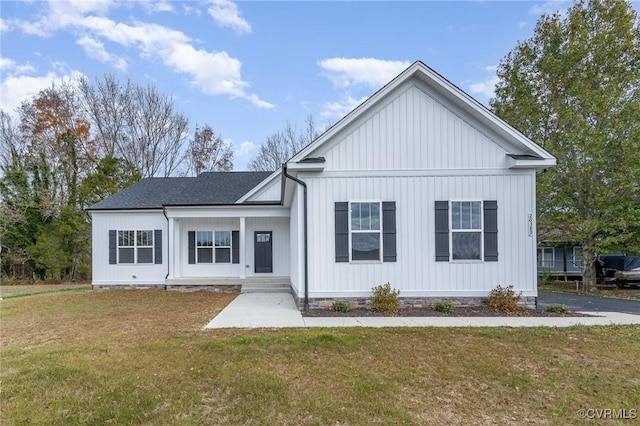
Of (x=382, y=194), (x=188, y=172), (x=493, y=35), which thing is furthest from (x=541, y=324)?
(x=188, y=172)

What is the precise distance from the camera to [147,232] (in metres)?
14.3

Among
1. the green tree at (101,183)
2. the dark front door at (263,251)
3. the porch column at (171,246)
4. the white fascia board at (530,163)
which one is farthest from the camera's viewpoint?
the green tree at (101,183)

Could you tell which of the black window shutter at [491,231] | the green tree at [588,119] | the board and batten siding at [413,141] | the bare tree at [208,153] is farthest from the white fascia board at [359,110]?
the bare tree at [208,153]

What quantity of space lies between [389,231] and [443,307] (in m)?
2.29

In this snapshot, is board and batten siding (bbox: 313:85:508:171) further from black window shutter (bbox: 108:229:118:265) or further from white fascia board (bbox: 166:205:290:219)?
black window shutter (bbox: 108:229:118:265)

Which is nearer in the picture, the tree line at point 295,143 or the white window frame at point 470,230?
the white window frame at point 470,230

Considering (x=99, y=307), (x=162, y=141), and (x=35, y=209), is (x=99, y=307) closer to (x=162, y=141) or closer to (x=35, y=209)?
(x=35, y=209)

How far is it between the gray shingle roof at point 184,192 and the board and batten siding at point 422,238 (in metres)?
6.14

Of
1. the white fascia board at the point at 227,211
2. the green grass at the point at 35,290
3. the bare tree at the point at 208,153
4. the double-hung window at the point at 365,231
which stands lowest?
the green grass at the point at 35,290

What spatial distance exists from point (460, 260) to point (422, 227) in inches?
50.9

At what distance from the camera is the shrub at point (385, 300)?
8445 millimetres

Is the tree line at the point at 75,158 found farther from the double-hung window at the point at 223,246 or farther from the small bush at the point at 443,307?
the small bush at the point at 443,307

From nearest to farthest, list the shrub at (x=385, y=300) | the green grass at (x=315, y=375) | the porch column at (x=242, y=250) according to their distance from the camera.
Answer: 1. the green grass at (x=315, y=375)
2. the shrub at (x=385, y=300)
3. the porch column at (x=242, y=250)

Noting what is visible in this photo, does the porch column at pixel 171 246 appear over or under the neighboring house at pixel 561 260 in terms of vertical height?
over
